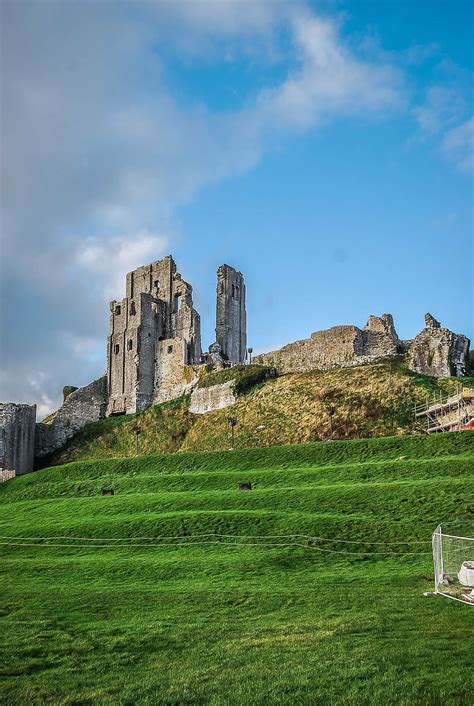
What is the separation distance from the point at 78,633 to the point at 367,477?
20.4 m

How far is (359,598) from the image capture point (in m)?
16.5

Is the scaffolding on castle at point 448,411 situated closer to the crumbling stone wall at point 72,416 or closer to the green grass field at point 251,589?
the green grass field at point 251,589

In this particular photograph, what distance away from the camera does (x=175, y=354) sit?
77000 mm

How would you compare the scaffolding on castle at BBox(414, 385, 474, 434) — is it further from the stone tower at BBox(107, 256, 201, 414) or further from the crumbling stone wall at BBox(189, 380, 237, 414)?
the stone tower at BBox(107, 256, 201, 414)

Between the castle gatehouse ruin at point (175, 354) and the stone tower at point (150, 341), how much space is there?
0.12 metres

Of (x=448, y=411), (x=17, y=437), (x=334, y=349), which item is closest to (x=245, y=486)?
(x=448, y=411)

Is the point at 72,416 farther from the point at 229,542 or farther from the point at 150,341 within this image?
the point at 229,542

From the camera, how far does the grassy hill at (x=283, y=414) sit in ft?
156

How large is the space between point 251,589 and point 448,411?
97.1 feet

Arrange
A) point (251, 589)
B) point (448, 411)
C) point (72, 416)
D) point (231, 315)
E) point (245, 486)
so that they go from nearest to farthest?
1. point (251, 589)
2. point (245, 486)
3. point (448, 411)
4. point (72, 416)
5. point (231, 315)

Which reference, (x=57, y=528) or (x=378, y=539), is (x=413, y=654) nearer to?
→ (x=378, y=539)

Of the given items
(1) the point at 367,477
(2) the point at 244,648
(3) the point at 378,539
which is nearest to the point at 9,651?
(2) the point at 244,648

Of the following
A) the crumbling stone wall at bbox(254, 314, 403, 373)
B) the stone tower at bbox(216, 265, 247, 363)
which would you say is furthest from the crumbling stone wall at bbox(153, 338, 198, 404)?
the crumbling stone wall at bbox(254, 314, 403, 373)

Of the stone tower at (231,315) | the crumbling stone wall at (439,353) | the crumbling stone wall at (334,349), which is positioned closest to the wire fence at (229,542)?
the crumbling stone wall at (439,353)
